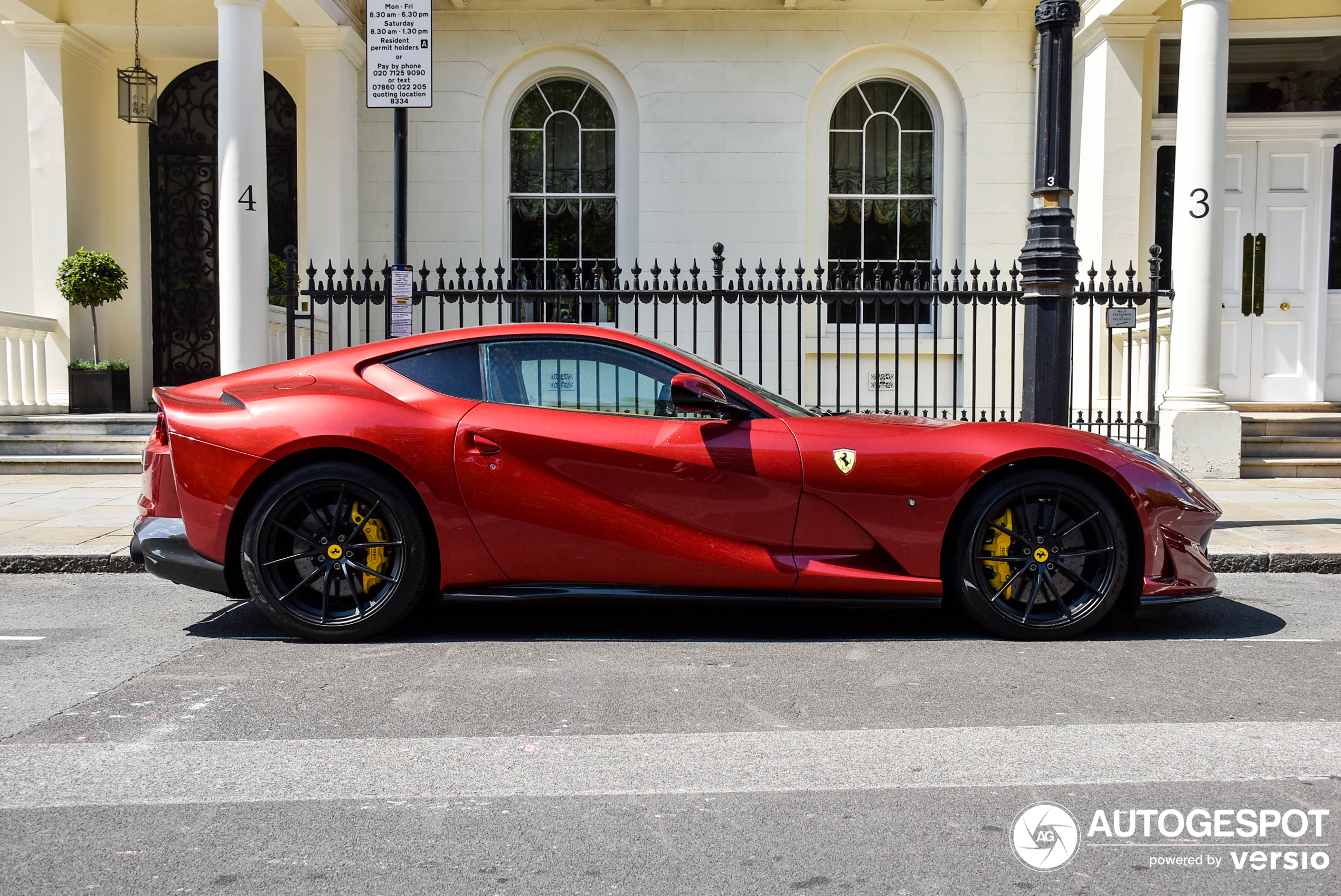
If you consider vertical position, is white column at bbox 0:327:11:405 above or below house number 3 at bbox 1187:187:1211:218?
below

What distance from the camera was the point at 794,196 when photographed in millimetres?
12828

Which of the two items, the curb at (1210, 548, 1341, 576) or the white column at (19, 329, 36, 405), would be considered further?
the white column at (19, 329, 36, 405)

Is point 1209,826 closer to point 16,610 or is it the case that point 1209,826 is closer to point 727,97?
point 16,610

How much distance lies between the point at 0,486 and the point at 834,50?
9.56 metres

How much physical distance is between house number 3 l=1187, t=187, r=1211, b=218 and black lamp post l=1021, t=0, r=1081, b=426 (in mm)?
4156

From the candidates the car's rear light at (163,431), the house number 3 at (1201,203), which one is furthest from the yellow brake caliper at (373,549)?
the house number 3 at (1201,203)

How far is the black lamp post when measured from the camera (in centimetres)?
645

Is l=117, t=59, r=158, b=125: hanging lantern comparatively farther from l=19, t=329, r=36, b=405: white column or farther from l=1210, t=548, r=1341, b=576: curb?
l=1210, t=548, r=1341, b=576: curb

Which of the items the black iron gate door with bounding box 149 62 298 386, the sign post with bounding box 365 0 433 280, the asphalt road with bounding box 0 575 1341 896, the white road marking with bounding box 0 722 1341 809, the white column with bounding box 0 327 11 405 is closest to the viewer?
the asphalt road with bounding box 0 575 1341 896

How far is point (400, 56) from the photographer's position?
7.04 m

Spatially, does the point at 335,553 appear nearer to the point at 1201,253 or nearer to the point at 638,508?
the point at 638,508

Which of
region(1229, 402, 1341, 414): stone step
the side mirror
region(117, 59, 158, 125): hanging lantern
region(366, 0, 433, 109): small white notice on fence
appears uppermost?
region(117, 59, 158, 125): hanging lantern

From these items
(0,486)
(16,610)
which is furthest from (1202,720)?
(0,486)

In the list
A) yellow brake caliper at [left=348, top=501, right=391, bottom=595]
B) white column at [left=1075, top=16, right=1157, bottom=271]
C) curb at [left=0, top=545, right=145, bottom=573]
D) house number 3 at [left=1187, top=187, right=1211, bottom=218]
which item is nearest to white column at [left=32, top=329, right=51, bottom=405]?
curb at [left=0, top=545, right=145, bottom=573]
